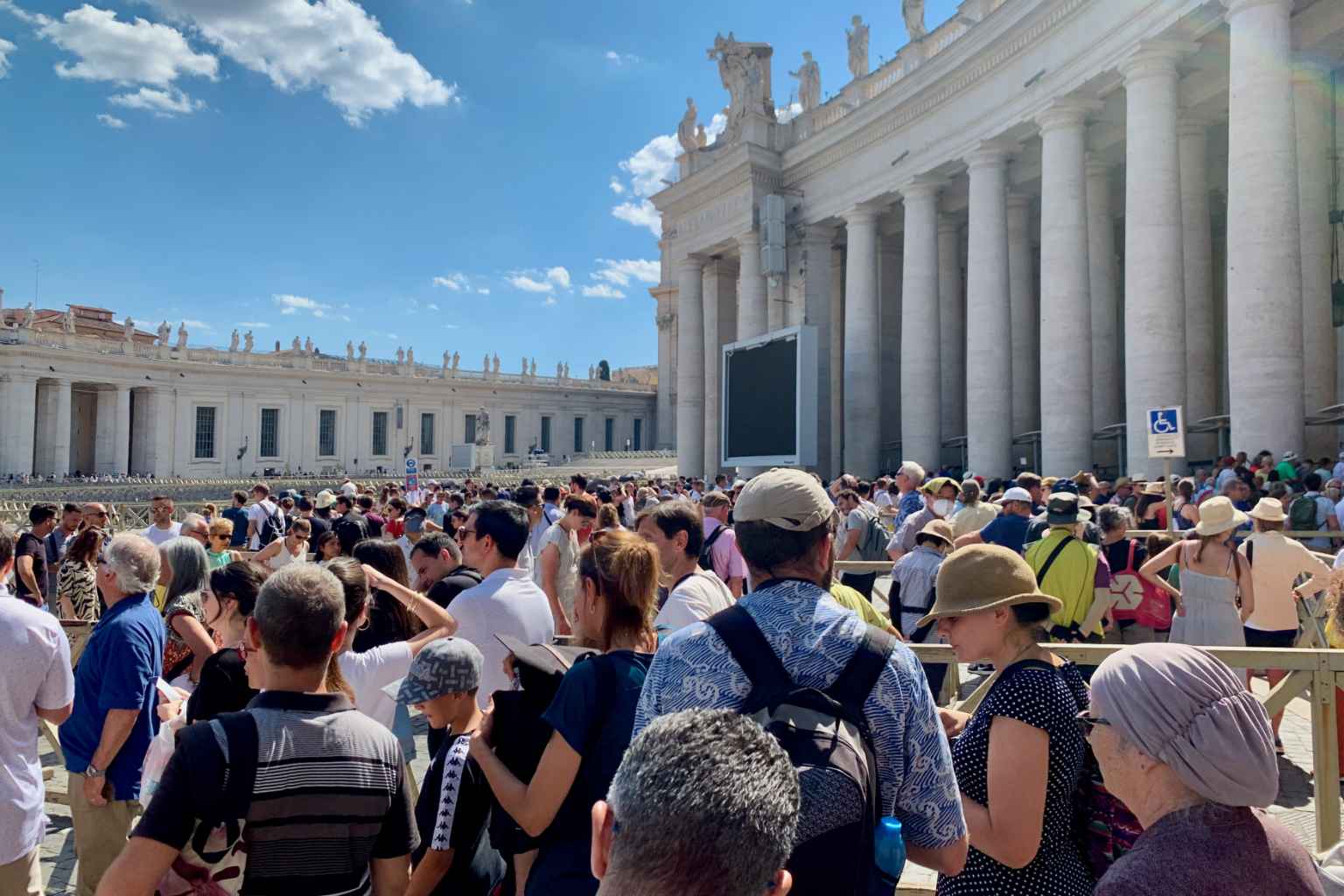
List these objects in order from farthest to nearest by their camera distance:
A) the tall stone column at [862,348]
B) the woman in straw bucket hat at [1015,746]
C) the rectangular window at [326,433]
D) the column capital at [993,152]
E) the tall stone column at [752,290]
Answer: the rectangular window at [326,433] < the tall stone column at [752,290] < the tall stone column at [862,348] < the column capital at [993,152] < the woman in straw bucket hat at [1015,746]

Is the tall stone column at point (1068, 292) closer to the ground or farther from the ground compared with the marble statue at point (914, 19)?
closer to the ground

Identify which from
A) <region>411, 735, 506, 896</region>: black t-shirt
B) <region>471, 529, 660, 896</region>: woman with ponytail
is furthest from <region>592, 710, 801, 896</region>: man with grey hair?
<region>411, 735, 506, 896</region>: black t-shirt

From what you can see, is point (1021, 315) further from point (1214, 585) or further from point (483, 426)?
point (483, 426)

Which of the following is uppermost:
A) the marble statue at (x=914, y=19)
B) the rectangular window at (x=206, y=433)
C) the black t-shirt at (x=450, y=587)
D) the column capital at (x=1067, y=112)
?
the marble statue at (x=914, y=19)

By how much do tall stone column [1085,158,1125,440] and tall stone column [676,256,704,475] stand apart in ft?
45.0

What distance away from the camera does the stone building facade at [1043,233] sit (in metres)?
13.9

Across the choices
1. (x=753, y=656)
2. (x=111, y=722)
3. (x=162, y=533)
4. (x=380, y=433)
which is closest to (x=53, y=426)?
(x=380, y=433)

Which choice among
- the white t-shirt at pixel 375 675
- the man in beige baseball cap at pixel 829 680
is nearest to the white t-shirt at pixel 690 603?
the white t-shirt at pixel 375 675

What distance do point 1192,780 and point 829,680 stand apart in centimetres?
69

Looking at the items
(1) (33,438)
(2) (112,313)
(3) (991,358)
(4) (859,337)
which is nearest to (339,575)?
(3) (991,358)

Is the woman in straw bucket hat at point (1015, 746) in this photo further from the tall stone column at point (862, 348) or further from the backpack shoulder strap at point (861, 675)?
the tall stone column at point (862, 348)

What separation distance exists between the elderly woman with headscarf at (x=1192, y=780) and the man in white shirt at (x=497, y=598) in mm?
2612

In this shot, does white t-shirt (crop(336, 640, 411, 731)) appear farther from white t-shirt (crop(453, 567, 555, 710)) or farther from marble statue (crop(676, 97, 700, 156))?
marble statue (crop(676, 97, 700, 156))

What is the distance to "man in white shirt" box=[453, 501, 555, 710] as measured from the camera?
3949mm
